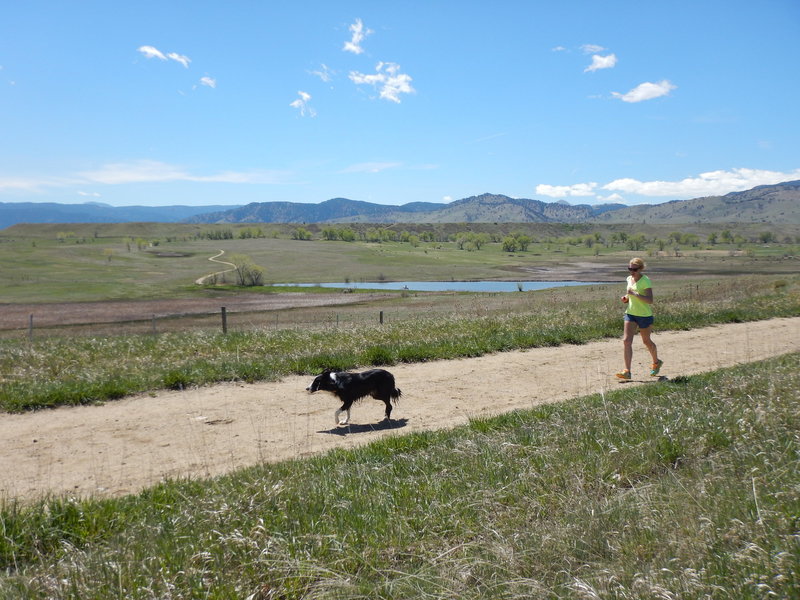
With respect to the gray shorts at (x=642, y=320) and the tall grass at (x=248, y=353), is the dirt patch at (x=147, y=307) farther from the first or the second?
the gray shorts at (x=642, y=320)

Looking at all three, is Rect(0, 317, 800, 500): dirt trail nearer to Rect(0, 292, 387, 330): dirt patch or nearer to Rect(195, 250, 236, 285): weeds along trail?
Rect(0, 292, 387, 330): dirt patch

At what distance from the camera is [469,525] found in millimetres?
4617

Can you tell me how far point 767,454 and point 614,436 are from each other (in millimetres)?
1605

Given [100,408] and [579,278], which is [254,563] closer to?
[100,408]

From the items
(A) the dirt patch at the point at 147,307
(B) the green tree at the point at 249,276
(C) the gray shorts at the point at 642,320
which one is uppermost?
(C) the gray shorts at the point at 642,320

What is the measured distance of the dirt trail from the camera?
7.27 m

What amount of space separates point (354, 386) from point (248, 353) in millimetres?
5988

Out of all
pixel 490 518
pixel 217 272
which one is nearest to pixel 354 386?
pixel 490 518

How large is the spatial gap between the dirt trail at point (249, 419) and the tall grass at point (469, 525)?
5.04ft

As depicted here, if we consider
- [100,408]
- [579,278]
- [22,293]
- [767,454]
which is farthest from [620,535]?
[579,278]

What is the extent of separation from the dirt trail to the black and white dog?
1.38ft

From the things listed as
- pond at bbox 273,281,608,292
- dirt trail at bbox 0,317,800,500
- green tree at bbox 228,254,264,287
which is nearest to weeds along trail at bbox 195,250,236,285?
green tree at bbox 228,254,264,287

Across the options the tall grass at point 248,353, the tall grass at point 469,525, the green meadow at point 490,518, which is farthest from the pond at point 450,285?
the tall grass at point 469,525

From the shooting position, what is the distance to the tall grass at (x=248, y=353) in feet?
36.0
